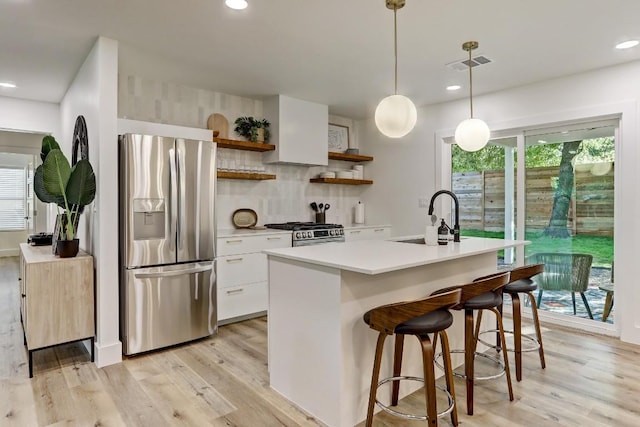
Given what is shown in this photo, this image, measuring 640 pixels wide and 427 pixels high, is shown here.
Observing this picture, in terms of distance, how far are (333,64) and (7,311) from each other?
4.46m

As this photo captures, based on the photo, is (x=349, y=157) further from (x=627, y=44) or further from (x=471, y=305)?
(x=471, y=305)

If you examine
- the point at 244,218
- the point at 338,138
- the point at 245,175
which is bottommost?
the point at 244,218

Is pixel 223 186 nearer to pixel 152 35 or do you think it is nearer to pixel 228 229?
pixel 228 229

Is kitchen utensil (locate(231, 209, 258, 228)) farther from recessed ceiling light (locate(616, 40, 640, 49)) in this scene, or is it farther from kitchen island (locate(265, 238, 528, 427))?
recessed ceiling light (locate(616, 40, 640, 49))

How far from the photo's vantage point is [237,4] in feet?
7.91

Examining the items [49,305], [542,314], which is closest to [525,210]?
[542,314]

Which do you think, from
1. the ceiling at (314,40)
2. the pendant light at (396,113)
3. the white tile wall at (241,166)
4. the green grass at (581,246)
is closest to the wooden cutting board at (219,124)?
the white tile wall at (241,166)

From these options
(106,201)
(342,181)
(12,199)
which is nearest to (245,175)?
(342,181)

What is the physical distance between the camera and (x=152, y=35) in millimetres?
2854

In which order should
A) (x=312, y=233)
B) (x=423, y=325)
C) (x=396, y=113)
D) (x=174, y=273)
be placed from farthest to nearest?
(x=312, y=233) → (x=174, y=273) → (x=396, y=113) → (x=423, y=325)

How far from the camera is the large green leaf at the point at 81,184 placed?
287 centimetres

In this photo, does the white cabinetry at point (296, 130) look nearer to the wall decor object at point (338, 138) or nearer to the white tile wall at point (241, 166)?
the white tile wall at point (241, 166)

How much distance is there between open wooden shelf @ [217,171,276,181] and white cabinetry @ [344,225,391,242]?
1.19 m

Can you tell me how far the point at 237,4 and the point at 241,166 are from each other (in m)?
2.31
